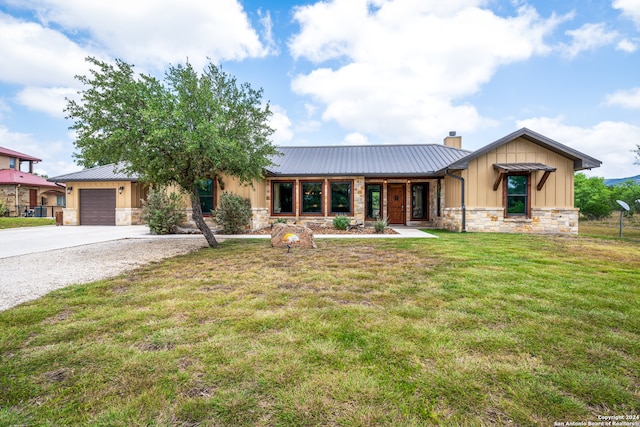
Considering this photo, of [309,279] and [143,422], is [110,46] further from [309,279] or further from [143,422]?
[143,422]

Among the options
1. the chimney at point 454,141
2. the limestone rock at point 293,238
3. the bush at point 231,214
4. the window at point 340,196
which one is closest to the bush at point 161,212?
the bush at point 231,214

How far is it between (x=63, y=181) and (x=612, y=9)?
2646 centimetres

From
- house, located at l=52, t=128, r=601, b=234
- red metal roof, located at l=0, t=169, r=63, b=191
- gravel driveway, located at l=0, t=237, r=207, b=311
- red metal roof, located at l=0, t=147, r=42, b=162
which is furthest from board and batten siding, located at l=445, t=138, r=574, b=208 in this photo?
red metal roof, located at l=0, t=147, r=42, b=162

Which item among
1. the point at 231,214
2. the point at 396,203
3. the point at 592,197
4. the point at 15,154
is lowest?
the point at 231,214

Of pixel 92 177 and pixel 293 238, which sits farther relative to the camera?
pixel 92 177

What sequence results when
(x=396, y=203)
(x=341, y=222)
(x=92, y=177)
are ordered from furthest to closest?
1. (x=92, y=177)
2. (x=396, y=203)
3. (x=341, y=222)

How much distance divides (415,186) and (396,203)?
1.31 metres

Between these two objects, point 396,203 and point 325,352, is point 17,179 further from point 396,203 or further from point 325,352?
point 325,352

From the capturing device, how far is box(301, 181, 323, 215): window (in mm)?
13758

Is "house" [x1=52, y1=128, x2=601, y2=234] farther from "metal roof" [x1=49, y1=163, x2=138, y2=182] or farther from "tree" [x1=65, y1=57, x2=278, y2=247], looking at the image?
"tree" [x1=65, y1=57, x2=278, y2=247]

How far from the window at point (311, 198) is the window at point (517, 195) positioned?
26.4 feet

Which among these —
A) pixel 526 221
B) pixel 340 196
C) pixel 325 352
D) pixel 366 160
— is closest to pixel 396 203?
pixel 366 160

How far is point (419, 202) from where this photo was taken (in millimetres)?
14422

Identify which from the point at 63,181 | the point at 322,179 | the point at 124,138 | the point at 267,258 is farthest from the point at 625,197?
the point at 63,181
